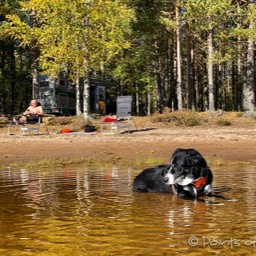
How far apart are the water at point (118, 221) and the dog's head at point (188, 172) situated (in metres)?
0.20

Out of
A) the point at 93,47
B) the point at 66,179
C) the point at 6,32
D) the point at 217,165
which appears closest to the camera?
the point at 66,179

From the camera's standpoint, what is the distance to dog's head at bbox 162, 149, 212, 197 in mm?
6211

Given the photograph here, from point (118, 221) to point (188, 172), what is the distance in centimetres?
162

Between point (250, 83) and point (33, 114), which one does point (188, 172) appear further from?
point (250, 83)

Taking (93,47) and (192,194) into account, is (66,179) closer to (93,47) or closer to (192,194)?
(192,194)

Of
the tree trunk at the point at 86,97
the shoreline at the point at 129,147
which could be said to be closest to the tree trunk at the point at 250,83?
the shoreline at the point at 129,147

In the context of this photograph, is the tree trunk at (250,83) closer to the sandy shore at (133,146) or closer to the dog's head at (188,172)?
the sandy shore at (133,146)

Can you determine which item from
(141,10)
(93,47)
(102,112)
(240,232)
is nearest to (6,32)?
(93,47)

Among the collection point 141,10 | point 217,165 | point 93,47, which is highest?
point 141,10

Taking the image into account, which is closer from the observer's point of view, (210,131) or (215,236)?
(215,236)

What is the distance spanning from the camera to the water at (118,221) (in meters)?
3.79

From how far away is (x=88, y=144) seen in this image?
1694cm

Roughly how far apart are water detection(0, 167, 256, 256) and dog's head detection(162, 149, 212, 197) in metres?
0.20

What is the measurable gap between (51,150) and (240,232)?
11928 millimetres
